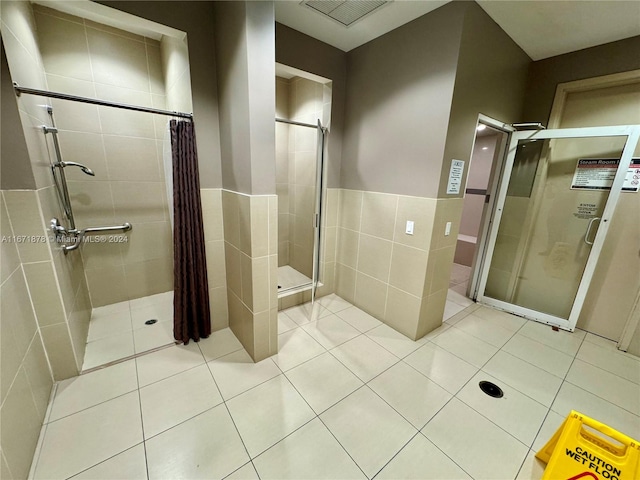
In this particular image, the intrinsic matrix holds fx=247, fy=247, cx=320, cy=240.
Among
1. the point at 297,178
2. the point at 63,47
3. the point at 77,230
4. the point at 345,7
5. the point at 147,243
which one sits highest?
the point at 345,7

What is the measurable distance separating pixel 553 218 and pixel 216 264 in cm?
340

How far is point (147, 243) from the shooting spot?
109 inches

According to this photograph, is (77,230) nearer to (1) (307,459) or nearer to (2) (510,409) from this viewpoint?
(1) (307,459)

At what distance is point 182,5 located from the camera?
5.35ft

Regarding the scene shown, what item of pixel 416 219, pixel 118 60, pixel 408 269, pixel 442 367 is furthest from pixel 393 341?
pixel 118 60

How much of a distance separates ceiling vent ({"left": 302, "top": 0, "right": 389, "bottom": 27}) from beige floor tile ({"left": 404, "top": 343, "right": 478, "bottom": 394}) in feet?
8.68

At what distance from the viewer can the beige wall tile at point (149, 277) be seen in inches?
108

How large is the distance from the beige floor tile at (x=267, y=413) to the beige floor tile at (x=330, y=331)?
56 cm

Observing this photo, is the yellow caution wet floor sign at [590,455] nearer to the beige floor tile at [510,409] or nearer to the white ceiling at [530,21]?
the beige floor tile at [510,409]

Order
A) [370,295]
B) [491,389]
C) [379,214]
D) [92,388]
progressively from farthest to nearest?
[370,295] < [379,214] < [491,389] < [92,388]

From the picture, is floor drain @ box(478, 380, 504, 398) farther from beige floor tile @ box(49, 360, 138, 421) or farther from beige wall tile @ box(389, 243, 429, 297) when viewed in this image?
beige floor tile @ box(49, 360, 138, 421)

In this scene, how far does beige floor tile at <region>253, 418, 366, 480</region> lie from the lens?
1.22m

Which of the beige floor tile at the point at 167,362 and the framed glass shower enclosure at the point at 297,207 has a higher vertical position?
the framed glass shower enclosure at the point at 297,207

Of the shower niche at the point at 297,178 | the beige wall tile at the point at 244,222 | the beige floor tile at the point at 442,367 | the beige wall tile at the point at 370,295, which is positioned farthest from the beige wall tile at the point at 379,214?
the beige wall tile at the point at 244,222
